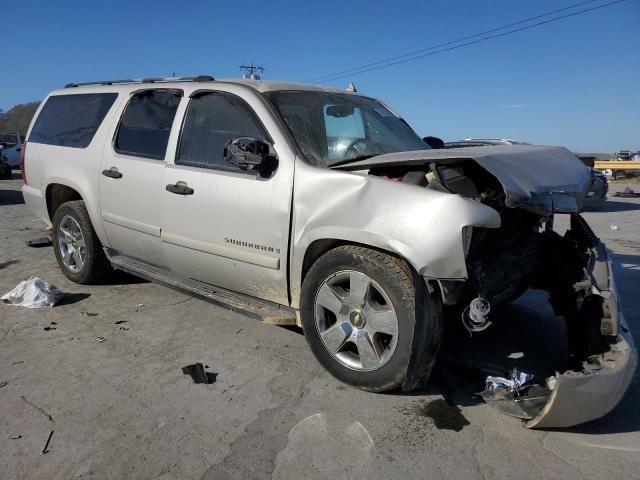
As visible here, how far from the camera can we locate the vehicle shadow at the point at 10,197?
466 inches

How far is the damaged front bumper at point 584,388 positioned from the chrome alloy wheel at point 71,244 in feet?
13.1

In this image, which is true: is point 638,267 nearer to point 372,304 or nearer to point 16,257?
point 372,304

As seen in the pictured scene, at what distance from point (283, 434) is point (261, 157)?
1648 millimetres

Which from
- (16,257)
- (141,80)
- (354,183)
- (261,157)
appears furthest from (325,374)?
(16,257)

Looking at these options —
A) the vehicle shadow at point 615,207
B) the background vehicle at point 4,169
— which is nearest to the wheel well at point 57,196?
the vehicle shadow at point 615,207

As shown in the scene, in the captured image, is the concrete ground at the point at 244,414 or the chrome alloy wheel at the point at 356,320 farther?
the chrome alloy wheel at the point at 356,320

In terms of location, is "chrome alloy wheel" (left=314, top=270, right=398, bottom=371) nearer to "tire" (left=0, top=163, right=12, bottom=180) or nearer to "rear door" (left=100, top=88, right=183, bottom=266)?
"rear door" (left=100, top=88, right=183, bottom=266)

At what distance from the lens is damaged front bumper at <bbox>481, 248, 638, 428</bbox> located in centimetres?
244

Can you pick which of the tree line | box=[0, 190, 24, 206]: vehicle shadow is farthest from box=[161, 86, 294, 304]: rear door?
the tree line

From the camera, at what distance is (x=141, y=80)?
15.2ft

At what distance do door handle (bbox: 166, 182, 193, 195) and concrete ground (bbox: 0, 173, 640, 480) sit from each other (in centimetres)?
107

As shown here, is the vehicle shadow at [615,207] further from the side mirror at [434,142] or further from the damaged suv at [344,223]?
the damaged suv at [344,223]

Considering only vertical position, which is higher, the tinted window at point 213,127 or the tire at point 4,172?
the tinted window at point 213,127

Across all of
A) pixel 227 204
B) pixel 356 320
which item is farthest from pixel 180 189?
pixel 356 320
